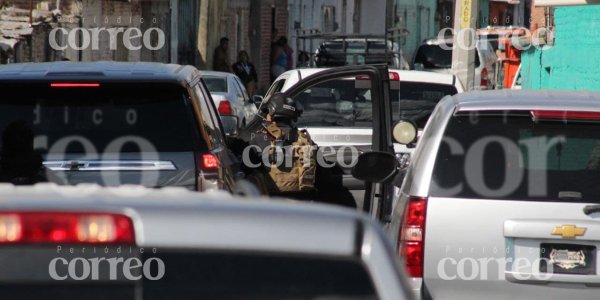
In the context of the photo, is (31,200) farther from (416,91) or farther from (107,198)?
(416,91)

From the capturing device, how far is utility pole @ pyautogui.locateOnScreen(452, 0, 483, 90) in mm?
22656

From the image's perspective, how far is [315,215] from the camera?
3027 millimetres

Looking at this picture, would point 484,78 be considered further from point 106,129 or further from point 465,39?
point 106,129

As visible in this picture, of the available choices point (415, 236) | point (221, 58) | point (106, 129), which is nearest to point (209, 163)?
point (106, 129)

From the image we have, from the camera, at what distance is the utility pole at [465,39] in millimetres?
22656

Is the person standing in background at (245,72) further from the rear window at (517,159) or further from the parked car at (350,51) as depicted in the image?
the rear window at (517,159)

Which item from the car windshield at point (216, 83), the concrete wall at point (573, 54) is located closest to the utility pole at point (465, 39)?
the concrete wall at point (573, 54)

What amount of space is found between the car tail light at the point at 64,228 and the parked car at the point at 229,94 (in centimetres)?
1981

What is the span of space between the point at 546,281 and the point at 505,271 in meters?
0.18

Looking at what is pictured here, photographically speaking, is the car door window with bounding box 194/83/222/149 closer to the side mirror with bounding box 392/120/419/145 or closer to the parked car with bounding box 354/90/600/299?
the side mirror with bounding box 392/120/419/145

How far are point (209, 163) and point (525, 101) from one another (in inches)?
80.0

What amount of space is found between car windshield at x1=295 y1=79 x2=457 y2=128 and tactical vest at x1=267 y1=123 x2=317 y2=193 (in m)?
2.28

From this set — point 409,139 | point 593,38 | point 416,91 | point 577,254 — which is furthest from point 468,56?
point 577,254

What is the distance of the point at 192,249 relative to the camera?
293 centimetres
